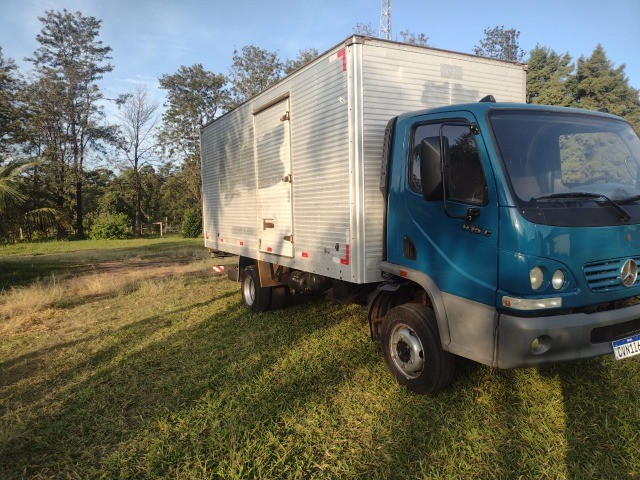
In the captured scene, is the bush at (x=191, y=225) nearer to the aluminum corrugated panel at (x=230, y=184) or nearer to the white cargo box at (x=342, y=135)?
the aluminum corrugated panel at (x=230, y=184)

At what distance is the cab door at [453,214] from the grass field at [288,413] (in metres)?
1.06

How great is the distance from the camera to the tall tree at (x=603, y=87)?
25.7 meters

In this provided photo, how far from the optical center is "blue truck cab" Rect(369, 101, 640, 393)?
2.90m

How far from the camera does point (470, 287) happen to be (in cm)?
319

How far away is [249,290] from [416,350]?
4090 mm

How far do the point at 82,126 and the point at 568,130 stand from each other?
126ft

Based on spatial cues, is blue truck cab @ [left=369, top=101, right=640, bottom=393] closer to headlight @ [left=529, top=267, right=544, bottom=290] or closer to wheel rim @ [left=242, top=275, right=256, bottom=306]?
headlight @ [left=529, top=267, right=544, bottom=290]

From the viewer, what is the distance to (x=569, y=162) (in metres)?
3.45

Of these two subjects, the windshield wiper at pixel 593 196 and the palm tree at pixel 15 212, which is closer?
the windshield wiper at pixel 593 196

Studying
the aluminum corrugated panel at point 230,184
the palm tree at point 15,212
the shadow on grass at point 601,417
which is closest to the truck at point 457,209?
the shadow on grass at point 601,417

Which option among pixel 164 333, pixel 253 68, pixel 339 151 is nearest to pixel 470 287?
pixel 339 151

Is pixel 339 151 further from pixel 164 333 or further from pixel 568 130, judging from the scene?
pixel 164 333

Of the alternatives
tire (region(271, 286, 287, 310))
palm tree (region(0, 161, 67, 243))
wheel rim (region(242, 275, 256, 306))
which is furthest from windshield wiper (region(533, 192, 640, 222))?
palm tree (region(0, 161, 67, 243))

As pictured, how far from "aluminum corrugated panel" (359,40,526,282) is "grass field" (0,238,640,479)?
1270 millimetres
